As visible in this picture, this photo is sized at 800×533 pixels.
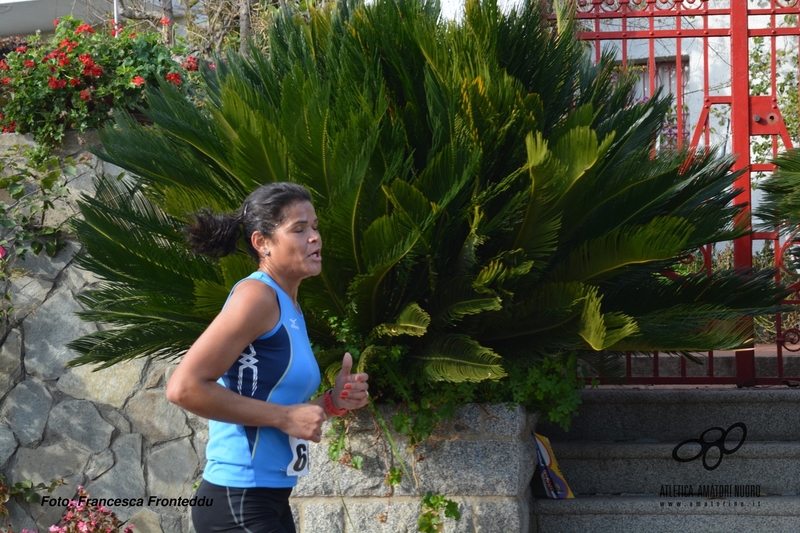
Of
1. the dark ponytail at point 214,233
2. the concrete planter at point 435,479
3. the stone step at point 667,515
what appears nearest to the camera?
the dark ponytail at point 214,233

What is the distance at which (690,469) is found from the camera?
14.4 feet

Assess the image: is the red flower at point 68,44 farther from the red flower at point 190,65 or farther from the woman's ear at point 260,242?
the woman's ear at point 260,242

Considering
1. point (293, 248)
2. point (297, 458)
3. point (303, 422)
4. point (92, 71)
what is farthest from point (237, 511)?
point (92, 71)

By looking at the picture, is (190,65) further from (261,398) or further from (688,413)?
Result: (261,398)

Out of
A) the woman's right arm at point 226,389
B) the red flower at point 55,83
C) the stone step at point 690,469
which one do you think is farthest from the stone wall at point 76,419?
the woman's right arm at point 226,389

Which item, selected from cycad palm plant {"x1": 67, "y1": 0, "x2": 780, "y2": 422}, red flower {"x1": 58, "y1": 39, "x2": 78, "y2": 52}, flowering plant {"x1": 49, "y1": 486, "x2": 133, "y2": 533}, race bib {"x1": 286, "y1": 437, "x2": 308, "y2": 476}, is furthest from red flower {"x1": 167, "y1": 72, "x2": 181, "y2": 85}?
race bib {"x1": 286, "y1": 437, "x2": 308, "y2": 476}

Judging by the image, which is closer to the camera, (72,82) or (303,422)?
(303,422)

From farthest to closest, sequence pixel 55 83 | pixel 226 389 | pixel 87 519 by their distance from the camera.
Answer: pixel 55 83
pixel 87 519
pixel 226 389

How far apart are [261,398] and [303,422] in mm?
A: 153

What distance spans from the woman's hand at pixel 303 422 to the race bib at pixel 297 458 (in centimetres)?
16

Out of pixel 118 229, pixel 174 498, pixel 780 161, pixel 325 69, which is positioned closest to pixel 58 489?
pixel 174 498

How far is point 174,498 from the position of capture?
4.84 meters

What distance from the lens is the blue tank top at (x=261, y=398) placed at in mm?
2129

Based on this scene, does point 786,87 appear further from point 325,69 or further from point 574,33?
point 325,69
